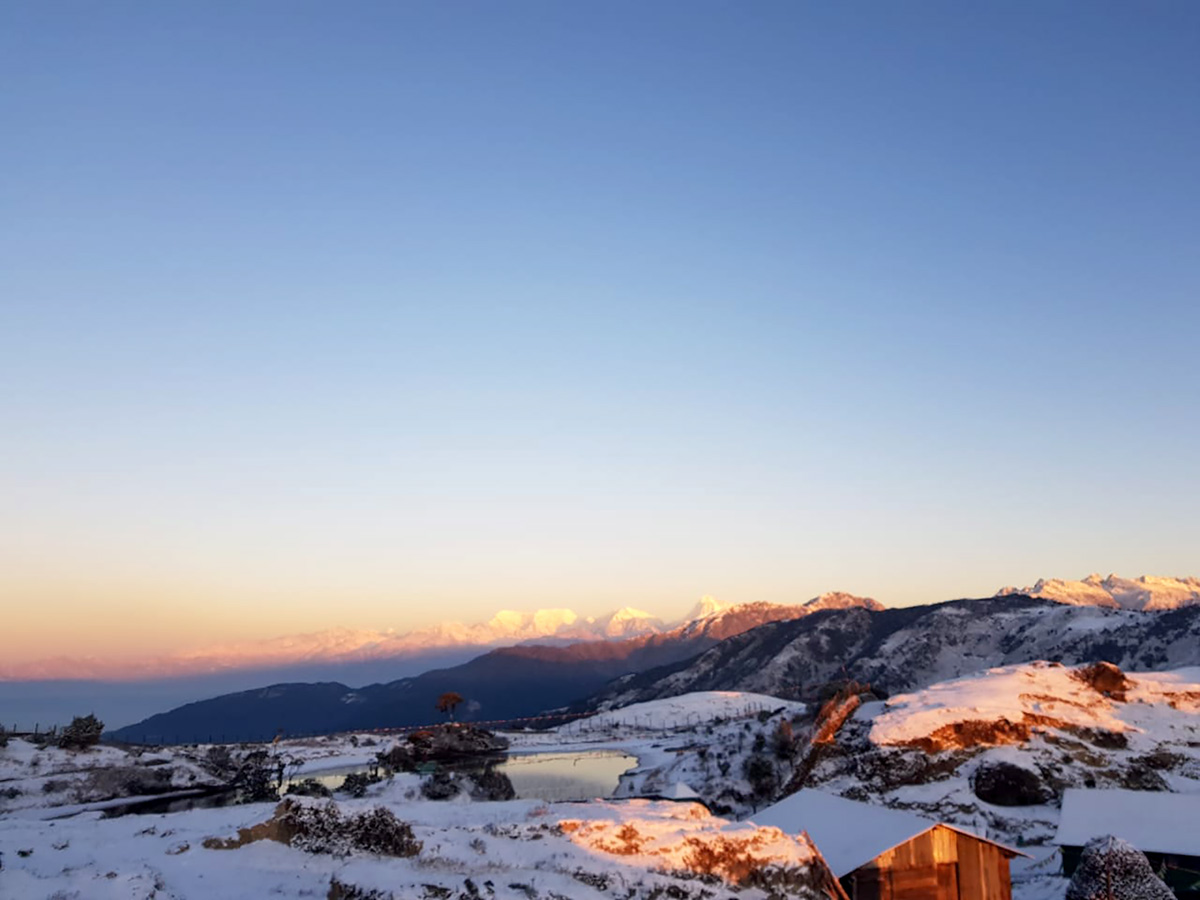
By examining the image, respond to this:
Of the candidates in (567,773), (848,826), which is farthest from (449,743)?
(848,826)

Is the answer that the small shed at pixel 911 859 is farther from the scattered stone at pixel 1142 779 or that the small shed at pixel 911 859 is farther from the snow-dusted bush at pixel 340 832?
the scattered stone at pixel 1142 779

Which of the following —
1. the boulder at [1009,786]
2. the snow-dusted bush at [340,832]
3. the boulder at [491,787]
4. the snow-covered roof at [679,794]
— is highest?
the snow-dusted bush at [340,832]

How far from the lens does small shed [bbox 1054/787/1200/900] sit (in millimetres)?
34875

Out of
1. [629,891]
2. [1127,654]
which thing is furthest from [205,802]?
[1127,654]

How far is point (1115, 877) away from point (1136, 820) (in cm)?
1895

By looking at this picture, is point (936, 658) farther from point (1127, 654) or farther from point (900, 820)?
point (900, 820)

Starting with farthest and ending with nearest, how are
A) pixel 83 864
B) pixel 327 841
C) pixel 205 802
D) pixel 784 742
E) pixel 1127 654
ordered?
pixel 1127 654, pixel 784 742, pixel 205 802, pixel 327 841, pixel 83 864

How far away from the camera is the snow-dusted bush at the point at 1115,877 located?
81.7ft

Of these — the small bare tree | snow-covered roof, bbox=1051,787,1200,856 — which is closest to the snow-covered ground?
snow-covered roof, bbox=1051,787,1200,856

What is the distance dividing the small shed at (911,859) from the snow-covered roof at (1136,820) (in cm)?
1294

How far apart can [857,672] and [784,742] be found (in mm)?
100480

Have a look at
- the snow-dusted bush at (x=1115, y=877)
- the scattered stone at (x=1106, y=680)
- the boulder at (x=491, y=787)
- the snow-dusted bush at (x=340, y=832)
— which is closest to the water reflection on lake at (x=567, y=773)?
the boulder at (x=491, y=787)

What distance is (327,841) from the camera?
67.7ft

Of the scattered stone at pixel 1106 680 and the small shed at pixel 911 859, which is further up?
the small shed at pixel 911 859
